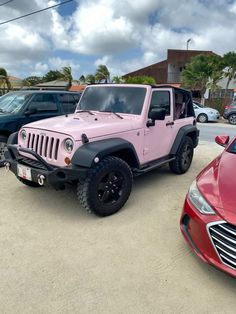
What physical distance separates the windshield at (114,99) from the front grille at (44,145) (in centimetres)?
134

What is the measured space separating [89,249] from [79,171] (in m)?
0.90

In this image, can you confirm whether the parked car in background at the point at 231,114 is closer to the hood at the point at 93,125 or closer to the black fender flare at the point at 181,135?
the black fender flare at the point at 181,135

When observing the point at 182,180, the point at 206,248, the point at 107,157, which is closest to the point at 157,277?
the point at 206,248

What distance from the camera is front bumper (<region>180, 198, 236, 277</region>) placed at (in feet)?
7.84

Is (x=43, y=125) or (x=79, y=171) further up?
(x=43, y=125)

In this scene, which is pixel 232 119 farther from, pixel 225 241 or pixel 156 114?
pixel 225 241

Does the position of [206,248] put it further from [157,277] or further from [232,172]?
[232,172]

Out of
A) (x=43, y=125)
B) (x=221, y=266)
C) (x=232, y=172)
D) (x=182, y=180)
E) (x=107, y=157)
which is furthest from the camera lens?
(x=182, y=180)

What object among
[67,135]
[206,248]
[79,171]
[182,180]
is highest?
[67,135]

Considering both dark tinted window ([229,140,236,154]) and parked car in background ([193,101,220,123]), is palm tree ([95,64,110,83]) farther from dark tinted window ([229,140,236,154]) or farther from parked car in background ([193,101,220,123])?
dark tinted window ([229,140,236,154])

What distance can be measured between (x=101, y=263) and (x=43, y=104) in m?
4.75

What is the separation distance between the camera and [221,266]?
7.81 ft

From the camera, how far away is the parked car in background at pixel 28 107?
19.7ft

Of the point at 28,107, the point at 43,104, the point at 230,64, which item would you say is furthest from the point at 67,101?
the point at 230,64
